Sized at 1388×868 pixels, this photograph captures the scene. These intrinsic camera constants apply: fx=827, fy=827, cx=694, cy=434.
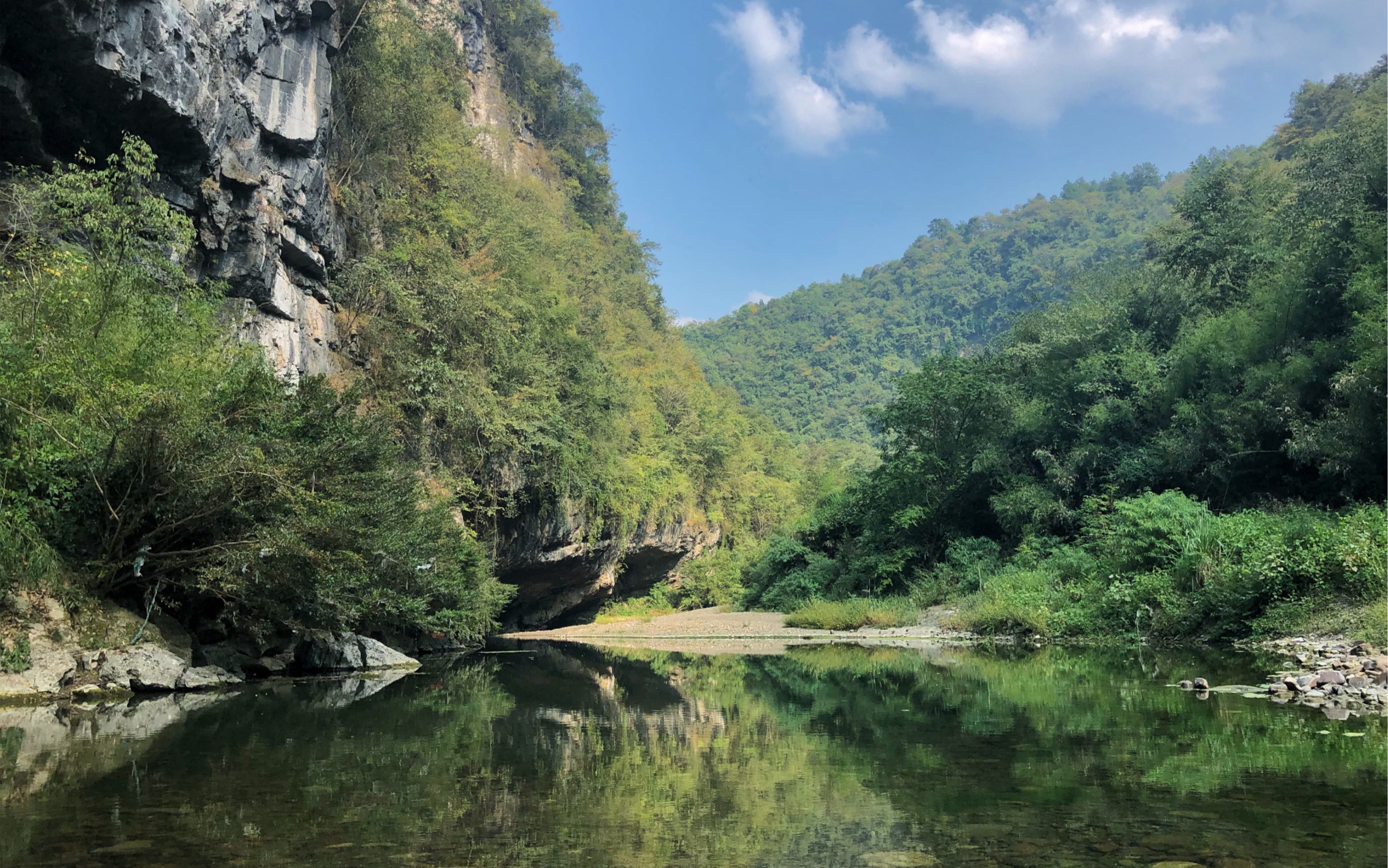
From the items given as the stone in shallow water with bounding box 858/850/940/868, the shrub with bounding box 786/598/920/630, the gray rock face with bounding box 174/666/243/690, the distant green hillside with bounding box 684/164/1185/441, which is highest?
the distant green hillside with bounding box 684/164/1185/441

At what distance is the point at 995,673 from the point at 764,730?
5763mm

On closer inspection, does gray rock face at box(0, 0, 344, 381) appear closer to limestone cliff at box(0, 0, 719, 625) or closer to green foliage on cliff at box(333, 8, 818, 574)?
limestone cliff at box(0, 0, 719, 625)

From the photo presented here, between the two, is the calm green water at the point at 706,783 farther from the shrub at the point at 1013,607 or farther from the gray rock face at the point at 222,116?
the shrub at the point at 1013,607

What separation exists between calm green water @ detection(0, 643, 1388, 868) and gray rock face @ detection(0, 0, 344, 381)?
9.18 metres

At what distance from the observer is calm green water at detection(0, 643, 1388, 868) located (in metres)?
3.66

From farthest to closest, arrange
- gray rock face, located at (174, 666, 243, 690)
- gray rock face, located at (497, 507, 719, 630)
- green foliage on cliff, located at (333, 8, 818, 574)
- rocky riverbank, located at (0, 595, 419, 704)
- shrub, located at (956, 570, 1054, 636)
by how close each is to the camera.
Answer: gray rock face, located at (497, 507, 719, 630) → green foliage on cliff, located at (333, 8, 818, 574) → shrub, located at (956, 570, 1054, 636) → gray rock face, located at (174, 666, 243, 690) → rocky riverbank, located at (0, 595, 419, 704)

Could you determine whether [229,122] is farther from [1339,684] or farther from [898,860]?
[1339,684]

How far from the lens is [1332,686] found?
7980mm

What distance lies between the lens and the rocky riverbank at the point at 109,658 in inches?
376

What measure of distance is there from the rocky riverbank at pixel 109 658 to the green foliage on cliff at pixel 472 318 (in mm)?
5614

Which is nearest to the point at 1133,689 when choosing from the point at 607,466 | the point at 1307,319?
the point at 1307,319

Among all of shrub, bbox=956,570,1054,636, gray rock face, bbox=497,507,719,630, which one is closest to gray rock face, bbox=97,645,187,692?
gray rock face, bbox=497,507,719,630

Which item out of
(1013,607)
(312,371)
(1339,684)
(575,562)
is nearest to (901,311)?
(575,562)

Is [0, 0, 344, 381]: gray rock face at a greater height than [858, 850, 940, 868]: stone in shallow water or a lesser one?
greater
